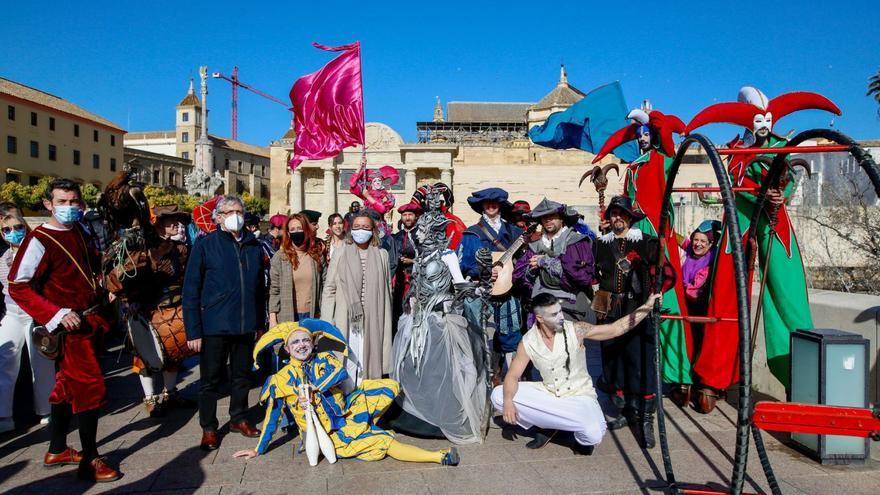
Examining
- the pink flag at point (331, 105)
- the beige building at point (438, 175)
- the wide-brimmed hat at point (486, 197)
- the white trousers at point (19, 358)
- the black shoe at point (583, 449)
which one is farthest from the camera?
the beige building at point (438, 175)

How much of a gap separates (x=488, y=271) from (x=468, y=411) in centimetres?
115

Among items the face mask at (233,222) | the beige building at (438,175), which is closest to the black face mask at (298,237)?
the face mask at (233,222)

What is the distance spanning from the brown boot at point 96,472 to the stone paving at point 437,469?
0.16 feet

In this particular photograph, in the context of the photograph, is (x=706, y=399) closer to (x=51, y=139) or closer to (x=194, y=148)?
(x=51, y=139)

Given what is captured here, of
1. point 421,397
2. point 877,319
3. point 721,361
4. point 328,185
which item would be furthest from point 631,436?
point 328,185

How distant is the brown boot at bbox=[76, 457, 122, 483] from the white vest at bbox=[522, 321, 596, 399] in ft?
9.77

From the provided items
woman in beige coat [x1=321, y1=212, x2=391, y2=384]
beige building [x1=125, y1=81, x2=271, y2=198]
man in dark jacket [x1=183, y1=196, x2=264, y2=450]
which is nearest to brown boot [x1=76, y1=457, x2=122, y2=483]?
man in dark jacket [x1=183, y1=196, x2=264, y2=450]

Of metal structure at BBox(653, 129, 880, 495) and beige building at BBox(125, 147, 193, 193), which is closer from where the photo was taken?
metal structure at BBox(653, 129, 880, 495)

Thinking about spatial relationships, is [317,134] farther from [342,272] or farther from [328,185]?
[328,185]

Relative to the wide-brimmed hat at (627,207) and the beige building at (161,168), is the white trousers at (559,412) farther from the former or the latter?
the beige building at (161,168)

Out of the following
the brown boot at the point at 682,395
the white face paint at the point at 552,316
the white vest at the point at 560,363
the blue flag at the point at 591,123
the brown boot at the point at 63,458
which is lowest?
the brown boot at the point at 63,458

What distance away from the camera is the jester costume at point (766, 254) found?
15.3ft

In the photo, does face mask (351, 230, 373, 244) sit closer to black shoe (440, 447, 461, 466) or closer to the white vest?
the white vest

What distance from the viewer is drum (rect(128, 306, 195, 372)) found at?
5012 mm
